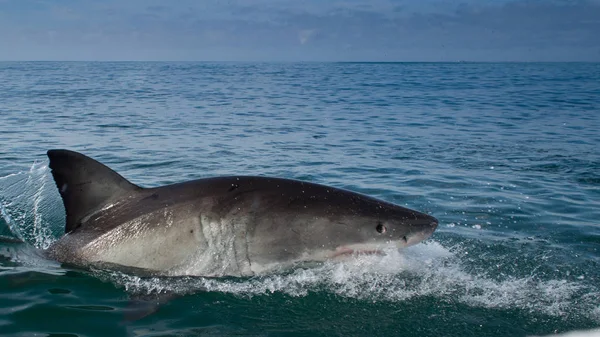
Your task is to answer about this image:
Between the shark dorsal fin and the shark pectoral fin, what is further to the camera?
the shark dorsal fin

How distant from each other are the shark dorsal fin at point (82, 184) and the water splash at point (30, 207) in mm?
1536

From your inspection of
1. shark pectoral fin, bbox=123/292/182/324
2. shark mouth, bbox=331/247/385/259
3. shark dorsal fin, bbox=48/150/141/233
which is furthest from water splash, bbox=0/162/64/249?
shark mouth, bbox=331/247/385/259

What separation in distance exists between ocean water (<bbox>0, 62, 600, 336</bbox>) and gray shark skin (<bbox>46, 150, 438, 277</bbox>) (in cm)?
19

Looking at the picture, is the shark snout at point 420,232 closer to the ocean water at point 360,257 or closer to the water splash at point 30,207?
the ocean water at point 360,257

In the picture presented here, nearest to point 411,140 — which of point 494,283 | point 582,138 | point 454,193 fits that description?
point 582,138

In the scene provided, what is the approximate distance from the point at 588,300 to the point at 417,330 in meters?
1.96

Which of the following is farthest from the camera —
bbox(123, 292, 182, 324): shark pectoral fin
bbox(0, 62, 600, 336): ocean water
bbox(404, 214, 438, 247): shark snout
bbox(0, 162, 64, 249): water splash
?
bbox(0, 162, 64, 249): water splash

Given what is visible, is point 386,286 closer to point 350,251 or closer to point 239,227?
point 350,251

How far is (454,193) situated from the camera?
12.1m

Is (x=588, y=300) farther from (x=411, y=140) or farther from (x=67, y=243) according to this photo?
(x=411, y=140)

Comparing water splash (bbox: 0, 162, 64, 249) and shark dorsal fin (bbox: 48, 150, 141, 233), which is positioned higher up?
shark dorsal fin (bbox: 48, 150, 141, 233)

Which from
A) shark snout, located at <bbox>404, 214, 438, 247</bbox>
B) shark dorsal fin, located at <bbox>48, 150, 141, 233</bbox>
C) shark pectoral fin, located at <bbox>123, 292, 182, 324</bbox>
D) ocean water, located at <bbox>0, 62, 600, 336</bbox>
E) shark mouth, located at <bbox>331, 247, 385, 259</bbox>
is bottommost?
Answer: ocean water, located at <bbox>0, 62, 600, 336</bbox>

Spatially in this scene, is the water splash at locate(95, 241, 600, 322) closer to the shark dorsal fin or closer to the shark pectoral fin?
the shark pectoral fin

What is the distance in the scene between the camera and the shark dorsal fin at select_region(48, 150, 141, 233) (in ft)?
22.1
